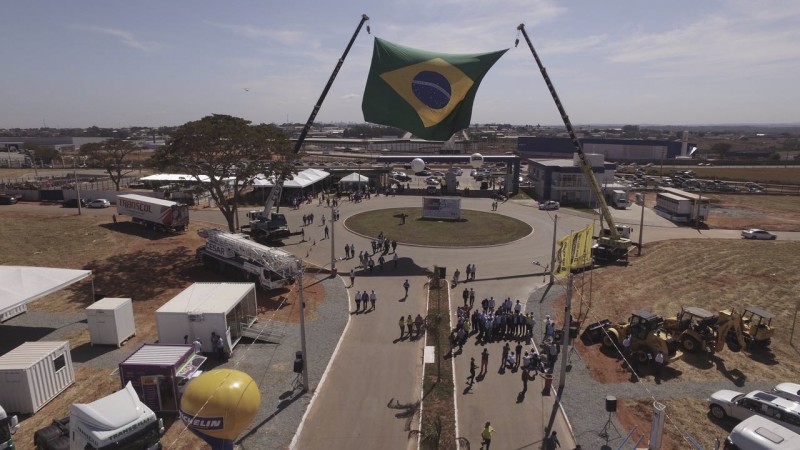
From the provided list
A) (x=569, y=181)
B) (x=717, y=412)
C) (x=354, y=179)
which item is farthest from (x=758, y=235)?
(x=354, y=179)

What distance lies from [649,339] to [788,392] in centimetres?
545

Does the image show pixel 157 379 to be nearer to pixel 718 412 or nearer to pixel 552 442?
pixel 552 442

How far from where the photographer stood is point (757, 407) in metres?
17.5

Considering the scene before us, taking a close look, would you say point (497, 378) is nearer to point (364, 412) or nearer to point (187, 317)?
point (364, 412)

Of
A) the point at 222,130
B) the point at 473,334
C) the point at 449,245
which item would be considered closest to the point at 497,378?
the point at 473,334

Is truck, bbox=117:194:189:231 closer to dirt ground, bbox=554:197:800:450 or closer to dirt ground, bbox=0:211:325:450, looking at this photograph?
dirt ground, bbox=0:211:325:450

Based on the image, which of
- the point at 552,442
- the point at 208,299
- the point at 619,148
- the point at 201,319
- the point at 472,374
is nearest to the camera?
the point at 552,442

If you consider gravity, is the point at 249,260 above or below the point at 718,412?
above

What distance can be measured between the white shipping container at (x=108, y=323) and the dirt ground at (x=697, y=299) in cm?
2326

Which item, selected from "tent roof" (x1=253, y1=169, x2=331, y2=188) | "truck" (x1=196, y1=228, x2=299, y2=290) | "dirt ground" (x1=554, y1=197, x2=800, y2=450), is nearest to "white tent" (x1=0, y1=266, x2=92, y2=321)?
"truck" (x1=196, y1=228, x2=299, y2=290)

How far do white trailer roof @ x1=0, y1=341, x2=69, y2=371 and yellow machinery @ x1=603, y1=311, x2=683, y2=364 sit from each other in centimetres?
2489

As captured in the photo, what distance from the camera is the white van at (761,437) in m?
14.7

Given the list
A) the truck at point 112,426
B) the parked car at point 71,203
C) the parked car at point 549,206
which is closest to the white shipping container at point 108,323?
the truck at point 112,426

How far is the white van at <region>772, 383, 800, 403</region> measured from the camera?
59.3ft
